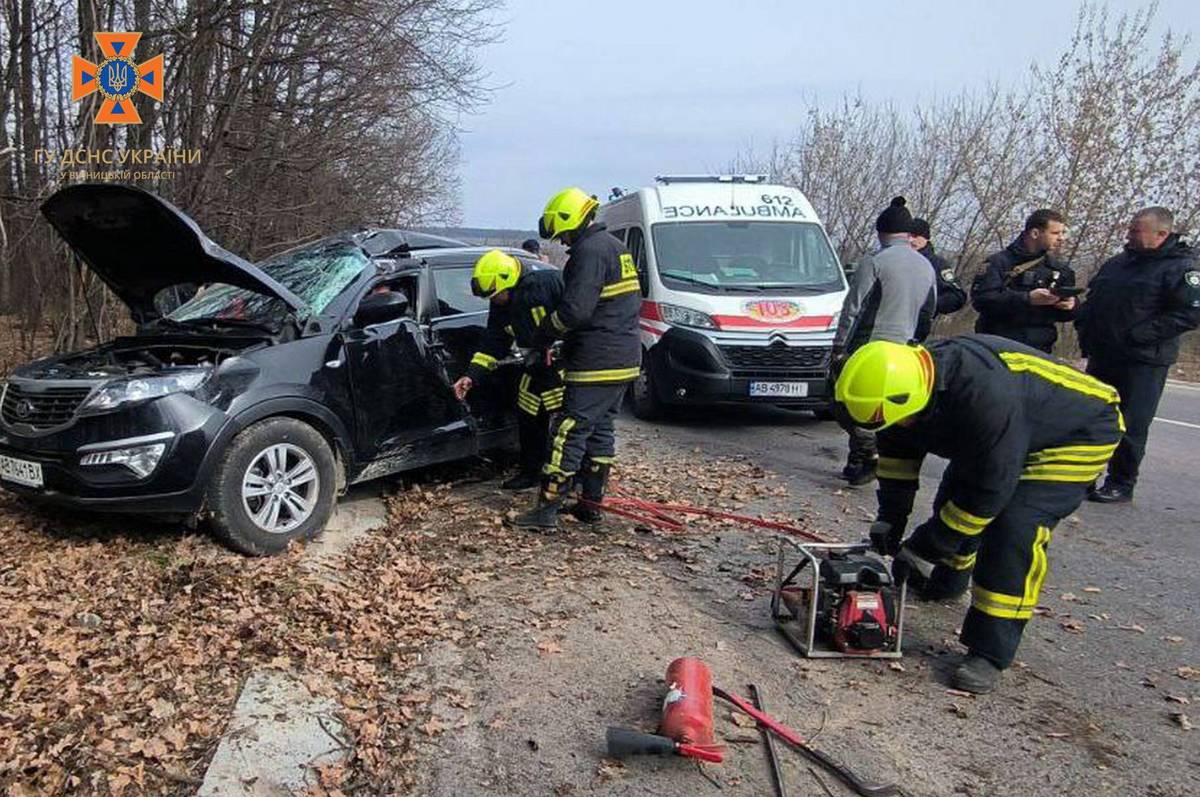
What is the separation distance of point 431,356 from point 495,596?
1.91 metres

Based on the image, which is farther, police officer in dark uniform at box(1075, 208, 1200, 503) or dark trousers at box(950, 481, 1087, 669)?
police officer in dark uniform at box(1075, 208, 1200, 503)

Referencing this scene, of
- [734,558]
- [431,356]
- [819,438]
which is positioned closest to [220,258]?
[431,356]

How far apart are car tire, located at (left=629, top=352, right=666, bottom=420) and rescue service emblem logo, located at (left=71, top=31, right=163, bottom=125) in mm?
6106

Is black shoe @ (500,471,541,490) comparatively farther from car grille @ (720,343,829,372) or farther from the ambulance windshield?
the ambulance windshield

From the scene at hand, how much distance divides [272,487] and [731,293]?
16.3ft

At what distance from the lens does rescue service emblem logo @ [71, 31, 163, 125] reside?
8719 millimetres

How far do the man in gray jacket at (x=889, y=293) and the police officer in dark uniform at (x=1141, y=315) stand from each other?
3.73 feet

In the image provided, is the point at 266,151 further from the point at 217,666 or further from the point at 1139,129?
the point at 1139,129

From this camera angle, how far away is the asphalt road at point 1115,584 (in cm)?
329

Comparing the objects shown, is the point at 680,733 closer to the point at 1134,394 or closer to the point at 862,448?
the point at 862,448

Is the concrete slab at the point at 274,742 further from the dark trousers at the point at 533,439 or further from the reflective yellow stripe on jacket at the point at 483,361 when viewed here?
the dark trousers at the point at 533,439

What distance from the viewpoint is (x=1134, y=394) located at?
228 inches

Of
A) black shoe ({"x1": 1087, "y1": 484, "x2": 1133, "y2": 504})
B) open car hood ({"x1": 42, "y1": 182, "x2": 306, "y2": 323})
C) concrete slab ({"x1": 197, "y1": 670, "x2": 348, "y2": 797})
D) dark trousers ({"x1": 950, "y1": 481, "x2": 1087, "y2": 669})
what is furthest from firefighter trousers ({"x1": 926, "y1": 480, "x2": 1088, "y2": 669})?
open car hood ({"x1": 42, "y1": 182, "x2": 306, "y2": 323})

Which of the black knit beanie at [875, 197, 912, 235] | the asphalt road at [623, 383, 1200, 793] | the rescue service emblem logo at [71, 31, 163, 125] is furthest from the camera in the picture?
the rescue service emblem logo at [71, 31, 163, 125]
